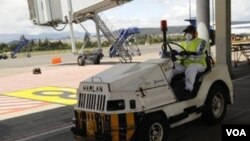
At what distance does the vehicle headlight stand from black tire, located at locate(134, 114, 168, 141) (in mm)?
459

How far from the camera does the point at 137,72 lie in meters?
7.27

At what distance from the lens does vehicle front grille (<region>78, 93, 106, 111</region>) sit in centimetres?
695

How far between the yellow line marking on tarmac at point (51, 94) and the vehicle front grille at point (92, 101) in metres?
6.46

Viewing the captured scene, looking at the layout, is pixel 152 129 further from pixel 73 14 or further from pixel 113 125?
pixel 73 14

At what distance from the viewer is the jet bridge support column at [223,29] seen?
16.8m

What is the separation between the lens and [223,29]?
16875 mm

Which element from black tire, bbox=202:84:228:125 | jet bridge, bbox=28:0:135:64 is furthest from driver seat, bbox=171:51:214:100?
jet bridge, bbox=28:0:135:64

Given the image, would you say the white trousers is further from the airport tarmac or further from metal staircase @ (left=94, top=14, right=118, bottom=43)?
metal staircase @ (left=94, top=14, right=118, bottom=43)

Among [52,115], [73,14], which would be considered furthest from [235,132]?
[73,14]

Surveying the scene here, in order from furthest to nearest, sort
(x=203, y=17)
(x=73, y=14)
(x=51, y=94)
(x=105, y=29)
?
(x=105, y=29) < (x=73, y=14) < (x=203, y=17) < (x=51, y=94)

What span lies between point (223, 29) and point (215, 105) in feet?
28.1

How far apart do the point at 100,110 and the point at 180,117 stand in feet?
5.82

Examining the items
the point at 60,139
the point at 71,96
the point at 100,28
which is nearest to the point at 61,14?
the point at 100,28

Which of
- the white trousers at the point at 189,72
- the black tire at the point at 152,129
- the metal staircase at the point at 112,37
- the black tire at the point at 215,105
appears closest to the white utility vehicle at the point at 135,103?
the black tire at the point at 152,129
